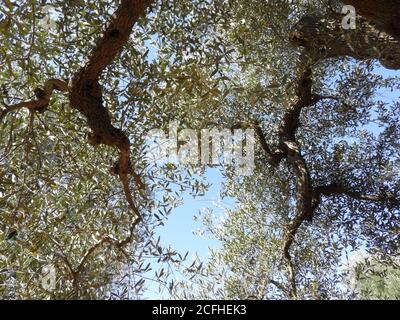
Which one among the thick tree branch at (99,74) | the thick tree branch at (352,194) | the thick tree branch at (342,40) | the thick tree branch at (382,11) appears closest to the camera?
the thick tree branch at (99,74)

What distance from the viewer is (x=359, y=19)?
582 centimetres

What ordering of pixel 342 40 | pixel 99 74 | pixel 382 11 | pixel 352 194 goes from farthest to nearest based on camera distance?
pixel 352 194 → pixel 342 40 → pixel 382 11 → pixel 99 74

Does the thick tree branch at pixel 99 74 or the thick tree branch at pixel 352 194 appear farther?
the thick tree branch at pixel 352 194

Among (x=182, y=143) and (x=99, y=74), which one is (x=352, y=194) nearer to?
(x=182, y=143)

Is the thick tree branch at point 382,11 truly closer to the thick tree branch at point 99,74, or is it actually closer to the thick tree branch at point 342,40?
the thick tree branch at point 342,40

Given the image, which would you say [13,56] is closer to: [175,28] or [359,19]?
[175,28]

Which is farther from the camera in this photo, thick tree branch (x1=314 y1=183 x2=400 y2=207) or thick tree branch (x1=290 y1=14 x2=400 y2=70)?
thick tree branch (x1=314 y1=183 x2=400 y2=207)

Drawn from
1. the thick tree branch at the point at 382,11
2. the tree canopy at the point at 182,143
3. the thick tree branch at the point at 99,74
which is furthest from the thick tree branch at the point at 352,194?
the thick tree branch at the point at 99,74

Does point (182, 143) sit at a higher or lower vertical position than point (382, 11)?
lower

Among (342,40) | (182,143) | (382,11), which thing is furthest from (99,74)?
(342,40)

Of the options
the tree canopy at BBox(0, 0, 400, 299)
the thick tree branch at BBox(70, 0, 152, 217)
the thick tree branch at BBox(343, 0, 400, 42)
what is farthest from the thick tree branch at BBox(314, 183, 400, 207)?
the thick tree branch at BBox(70, 0, 152, 217)

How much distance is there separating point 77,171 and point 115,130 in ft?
3.43

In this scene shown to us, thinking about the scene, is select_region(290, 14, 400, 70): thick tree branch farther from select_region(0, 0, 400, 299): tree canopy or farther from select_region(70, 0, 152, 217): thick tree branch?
select_region(70, 0, 152, 217): thick tree branch
